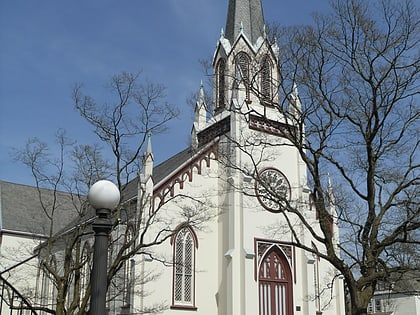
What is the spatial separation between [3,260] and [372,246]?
33.1 m

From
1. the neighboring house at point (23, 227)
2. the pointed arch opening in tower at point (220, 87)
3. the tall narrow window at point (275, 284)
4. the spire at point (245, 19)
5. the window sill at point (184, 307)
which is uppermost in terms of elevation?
the spire at point (245, 19)

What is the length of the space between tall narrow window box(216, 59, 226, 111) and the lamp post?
70.3 feet

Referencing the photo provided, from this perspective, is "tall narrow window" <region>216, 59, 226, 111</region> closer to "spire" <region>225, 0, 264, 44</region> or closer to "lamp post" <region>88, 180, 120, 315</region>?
"spire" <region>225, 0, 264, 44</region>

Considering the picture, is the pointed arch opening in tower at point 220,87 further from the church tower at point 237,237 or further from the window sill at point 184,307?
the window sill at point 184,307

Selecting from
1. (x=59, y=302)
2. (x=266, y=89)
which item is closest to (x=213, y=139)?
(x=266, y=89)

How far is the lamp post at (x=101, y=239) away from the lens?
6824 millimetres

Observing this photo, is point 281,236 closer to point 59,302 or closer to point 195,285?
point 195,285

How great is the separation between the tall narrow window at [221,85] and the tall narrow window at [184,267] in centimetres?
798

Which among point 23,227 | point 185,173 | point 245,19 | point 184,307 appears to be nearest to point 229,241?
point 184,307

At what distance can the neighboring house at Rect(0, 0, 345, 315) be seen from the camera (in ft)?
76.5

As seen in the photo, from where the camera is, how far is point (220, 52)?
30.8 m

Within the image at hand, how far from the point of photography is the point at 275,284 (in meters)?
25.6

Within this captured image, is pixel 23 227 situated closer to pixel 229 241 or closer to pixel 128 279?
pixel 128 279

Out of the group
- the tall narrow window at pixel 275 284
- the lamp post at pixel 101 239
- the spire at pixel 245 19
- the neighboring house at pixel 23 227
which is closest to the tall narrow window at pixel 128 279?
the tall narrow window at pixel 275 284
